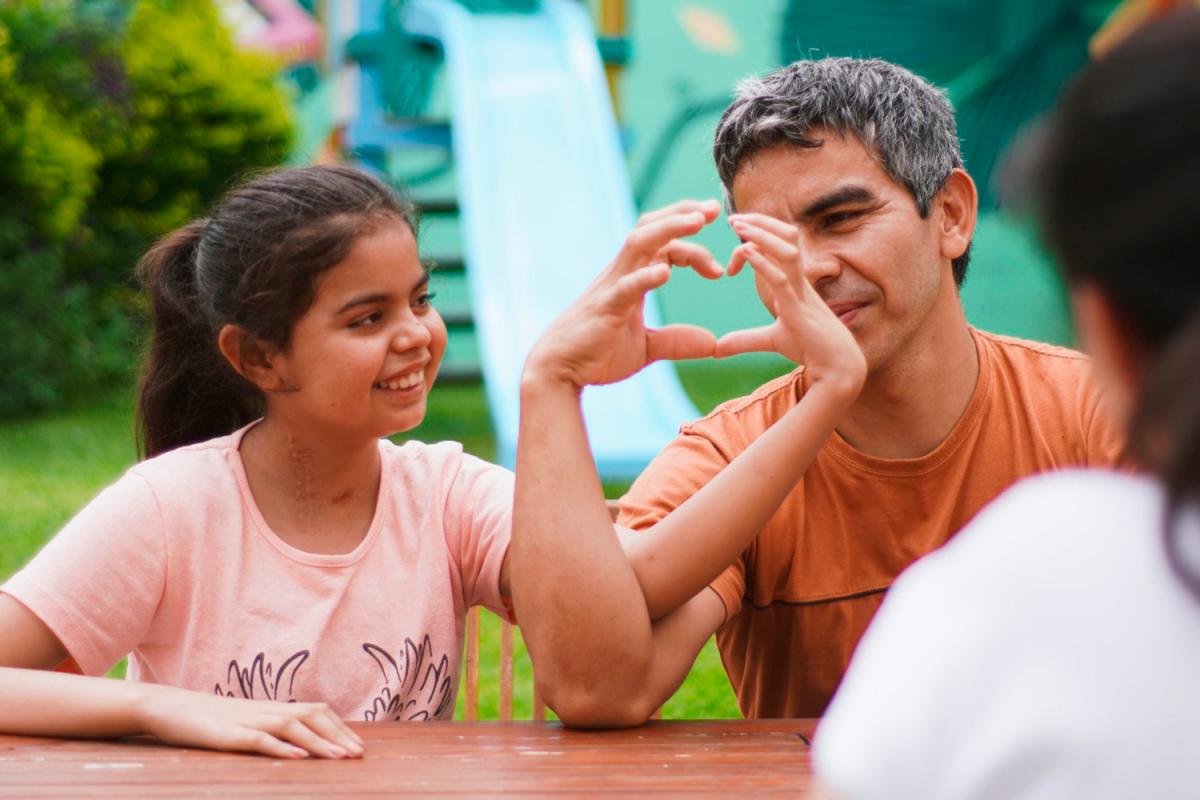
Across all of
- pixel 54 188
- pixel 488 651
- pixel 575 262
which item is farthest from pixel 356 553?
pixel 54 188

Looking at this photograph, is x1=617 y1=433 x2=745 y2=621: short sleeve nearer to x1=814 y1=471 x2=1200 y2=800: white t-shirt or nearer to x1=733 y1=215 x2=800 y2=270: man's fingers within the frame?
x1=733 y1=215 x2=800 y2=270: man's fingers

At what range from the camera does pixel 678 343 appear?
225cm

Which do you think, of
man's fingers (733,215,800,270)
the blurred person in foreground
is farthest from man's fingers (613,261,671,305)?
the blurred person in foreground

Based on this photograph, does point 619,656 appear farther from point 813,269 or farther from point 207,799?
point 813,269

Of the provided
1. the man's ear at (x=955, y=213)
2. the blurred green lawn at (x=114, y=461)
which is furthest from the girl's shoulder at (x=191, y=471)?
the blurred green lawn at (x=114, y=461)

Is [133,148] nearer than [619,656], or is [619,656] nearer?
[619,656]

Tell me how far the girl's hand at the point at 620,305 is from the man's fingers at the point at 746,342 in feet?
0.38

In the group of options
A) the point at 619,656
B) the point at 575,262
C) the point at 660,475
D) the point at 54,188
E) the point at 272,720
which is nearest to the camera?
the point at 272,720

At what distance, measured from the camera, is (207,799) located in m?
1.62

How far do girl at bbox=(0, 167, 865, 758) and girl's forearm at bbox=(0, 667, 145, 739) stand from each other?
2 centimetres

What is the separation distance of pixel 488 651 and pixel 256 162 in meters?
6.22

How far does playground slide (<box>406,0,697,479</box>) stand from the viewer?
23.9 feet

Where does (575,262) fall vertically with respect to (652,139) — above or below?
below

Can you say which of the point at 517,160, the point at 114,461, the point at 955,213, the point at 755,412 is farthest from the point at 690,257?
the point at 517,160
